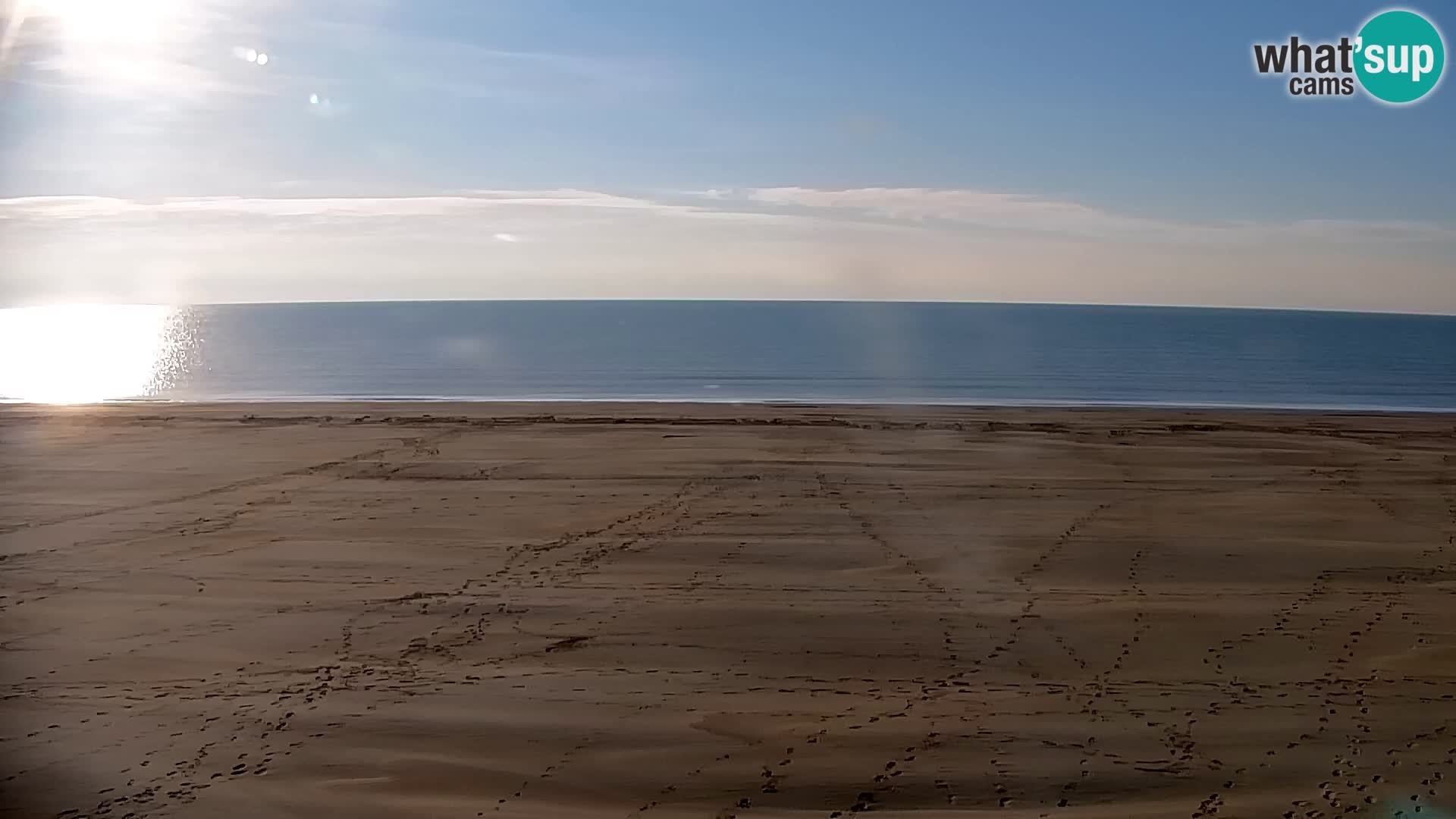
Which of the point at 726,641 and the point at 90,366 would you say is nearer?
the point at 726,641

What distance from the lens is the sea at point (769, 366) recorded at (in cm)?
4791

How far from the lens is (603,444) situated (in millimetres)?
25422

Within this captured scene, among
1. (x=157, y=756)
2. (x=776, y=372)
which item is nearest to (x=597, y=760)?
(x=157, y=756)

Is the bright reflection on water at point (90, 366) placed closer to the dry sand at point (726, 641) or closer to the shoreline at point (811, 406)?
the shoreline at point (811, 406)

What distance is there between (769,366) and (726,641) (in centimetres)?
5557

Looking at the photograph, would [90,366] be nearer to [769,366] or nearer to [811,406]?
[769,366]

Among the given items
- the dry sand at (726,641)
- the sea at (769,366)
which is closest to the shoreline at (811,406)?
the sea at (769,366)

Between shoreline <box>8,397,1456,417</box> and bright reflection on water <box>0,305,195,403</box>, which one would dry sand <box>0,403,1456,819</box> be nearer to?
shoreline <box>8,397,1456,417</box>

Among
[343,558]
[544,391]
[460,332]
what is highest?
[343,558]

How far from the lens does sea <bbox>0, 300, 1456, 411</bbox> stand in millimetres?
47906

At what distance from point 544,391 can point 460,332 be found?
89542 mm

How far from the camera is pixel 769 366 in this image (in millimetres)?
65875

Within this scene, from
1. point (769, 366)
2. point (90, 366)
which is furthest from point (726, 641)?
point (90, 366)

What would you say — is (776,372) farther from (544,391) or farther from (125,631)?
(125,631)
